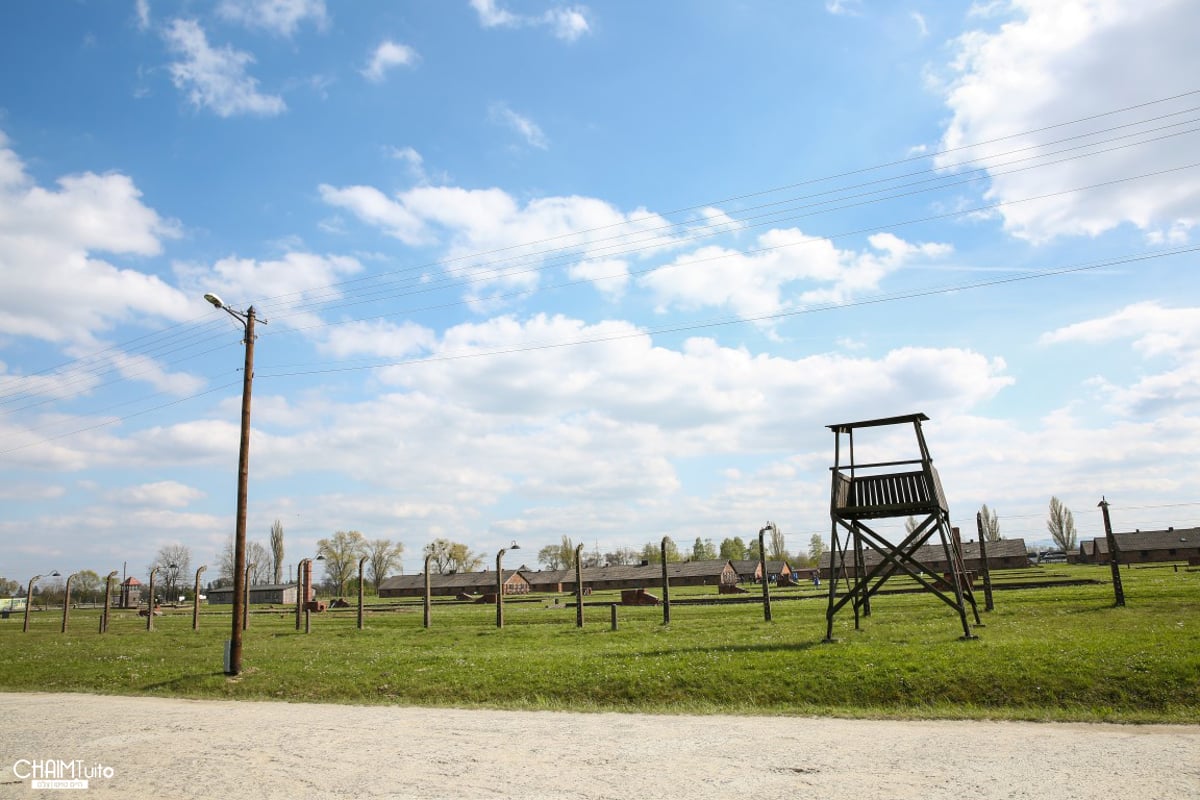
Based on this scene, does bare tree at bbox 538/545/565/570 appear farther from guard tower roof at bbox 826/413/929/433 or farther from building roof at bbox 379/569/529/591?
guard tower roof at bbox 826/413/929/433

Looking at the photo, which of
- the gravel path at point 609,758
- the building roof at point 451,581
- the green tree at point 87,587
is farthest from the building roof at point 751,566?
the green tree at point 87,587

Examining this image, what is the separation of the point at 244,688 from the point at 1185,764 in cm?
2029

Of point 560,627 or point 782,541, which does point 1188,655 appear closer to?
point 560,627

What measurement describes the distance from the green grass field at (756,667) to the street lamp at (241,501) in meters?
0.89

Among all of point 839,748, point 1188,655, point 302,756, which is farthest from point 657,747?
point 1188,655

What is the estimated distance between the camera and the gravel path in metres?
9.01

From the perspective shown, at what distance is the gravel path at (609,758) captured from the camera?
355 inches

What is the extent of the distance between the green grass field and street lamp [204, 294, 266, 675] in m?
0.89

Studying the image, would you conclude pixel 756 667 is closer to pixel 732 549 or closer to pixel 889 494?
pixel 889 494

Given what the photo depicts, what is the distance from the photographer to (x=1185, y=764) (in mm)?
9109

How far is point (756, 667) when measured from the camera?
16.2 m

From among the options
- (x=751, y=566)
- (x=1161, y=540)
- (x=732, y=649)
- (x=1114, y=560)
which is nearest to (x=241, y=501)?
(x=732, y=649)

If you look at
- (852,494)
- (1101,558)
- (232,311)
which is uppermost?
(232,311)

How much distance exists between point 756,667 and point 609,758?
644 cm
